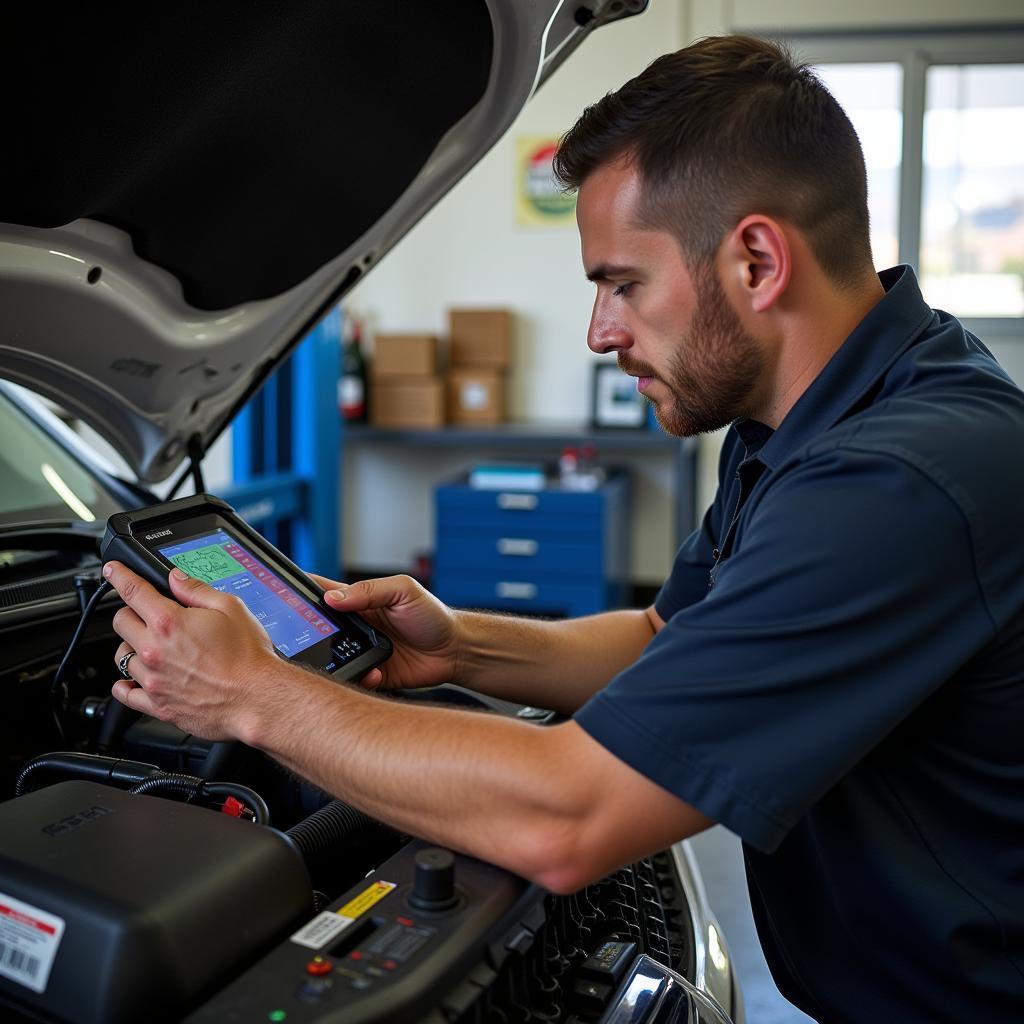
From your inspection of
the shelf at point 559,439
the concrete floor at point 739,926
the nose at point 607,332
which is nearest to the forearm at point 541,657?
the nose at point 607,332

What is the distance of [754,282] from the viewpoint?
100 centimetres

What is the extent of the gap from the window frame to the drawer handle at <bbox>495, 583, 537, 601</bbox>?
2246mm

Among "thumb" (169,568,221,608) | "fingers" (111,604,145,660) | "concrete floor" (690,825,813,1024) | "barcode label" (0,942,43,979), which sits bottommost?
"concrete floor" (690,825,813,1024)

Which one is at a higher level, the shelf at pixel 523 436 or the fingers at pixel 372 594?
the fingers at pixel 372 594

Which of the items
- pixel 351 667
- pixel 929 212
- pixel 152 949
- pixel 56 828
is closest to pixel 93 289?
pixel 351 667

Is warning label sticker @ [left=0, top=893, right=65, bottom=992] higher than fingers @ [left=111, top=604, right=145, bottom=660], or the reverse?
fingers @ [left=111, top=604, right=145, bottom=660]

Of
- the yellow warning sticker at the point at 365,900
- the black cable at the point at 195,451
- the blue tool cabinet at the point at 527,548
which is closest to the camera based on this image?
the yellow warning sticker at the point at 365,900

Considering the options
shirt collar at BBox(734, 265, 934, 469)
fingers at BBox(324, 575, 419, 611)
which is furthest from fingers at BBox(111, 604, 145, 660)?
shirt collar at BBox(734, 265, 934, 469)

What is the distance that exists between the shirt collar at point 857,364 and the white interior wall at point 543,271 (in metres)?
3.67

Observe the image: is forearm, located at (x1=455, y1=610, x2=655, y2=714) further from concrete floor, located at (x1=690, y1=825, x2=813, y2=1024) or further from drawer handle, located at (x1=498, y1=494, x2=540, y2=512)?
drawer handle, located at (x1=498, y1=494, x2=540, y2=512)

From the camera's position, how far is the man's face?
39.8 inches

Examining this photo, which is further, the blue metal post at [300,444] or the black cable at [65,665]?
the blue metal post at [300,444]

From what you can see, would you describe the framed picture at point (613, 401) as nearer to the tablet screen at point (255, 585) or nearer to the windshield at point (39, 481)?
the windshield at point (39, 481)

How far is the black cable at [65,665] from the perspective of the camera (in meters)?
1.02
